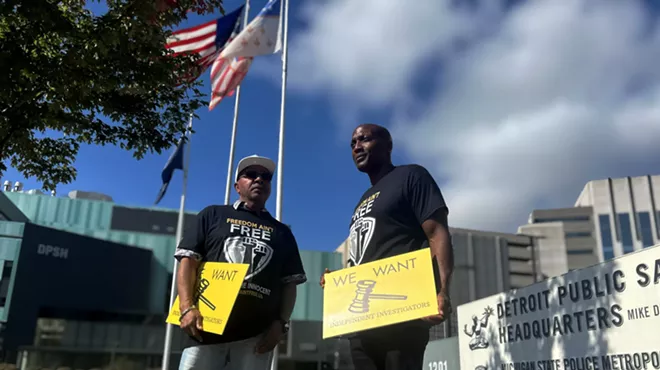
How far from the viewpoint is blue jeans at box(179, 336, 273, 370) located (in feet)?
9.14

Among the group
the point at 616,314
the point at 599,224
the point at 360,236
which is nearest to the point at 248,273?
the point at 360,236

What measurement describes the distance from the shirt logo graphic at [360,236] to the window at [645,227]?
84.7 metres

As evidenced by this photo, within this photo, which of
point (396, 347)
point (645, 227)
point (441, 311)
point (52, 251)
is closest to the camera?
point (441, 311)

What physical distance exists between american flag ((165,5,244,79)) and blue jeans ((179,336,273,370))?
9458 millimetres

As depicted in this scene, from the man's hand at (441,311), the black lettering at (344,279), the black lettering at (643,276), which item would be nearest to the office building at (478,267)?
the black lettering at (643,276)

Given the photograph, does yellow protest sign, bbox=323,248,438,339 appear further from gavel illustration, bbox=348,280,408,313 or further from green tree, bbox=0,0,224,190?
green tree, bbox=0,0,224,190

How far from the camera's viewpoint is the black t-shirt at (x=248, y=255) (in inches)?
113

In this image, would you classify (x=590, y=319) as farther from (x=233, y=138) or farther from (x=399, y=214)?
(x=233, y=138)

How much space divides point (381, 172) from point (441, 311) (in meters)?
0.99

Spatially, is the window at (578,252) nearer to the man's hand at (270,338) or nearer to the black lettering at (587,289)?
the black lettering at (587,289)

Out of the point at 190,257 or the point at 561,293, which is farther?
the point at 561,293

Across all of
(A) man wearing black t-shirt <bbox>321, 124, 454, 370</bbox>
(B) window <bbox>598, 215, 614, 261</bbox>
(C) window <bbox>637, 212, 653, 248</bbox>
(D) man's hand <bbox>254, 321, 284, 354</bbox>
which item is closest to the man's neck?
(A) man wearing black t-shirt <bbox>321, 124, 454, 370</bbox>

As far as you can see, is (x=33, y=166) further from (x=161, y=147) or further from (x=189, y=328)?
(x=189, y=328)

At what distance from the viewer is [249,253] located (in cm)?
299
